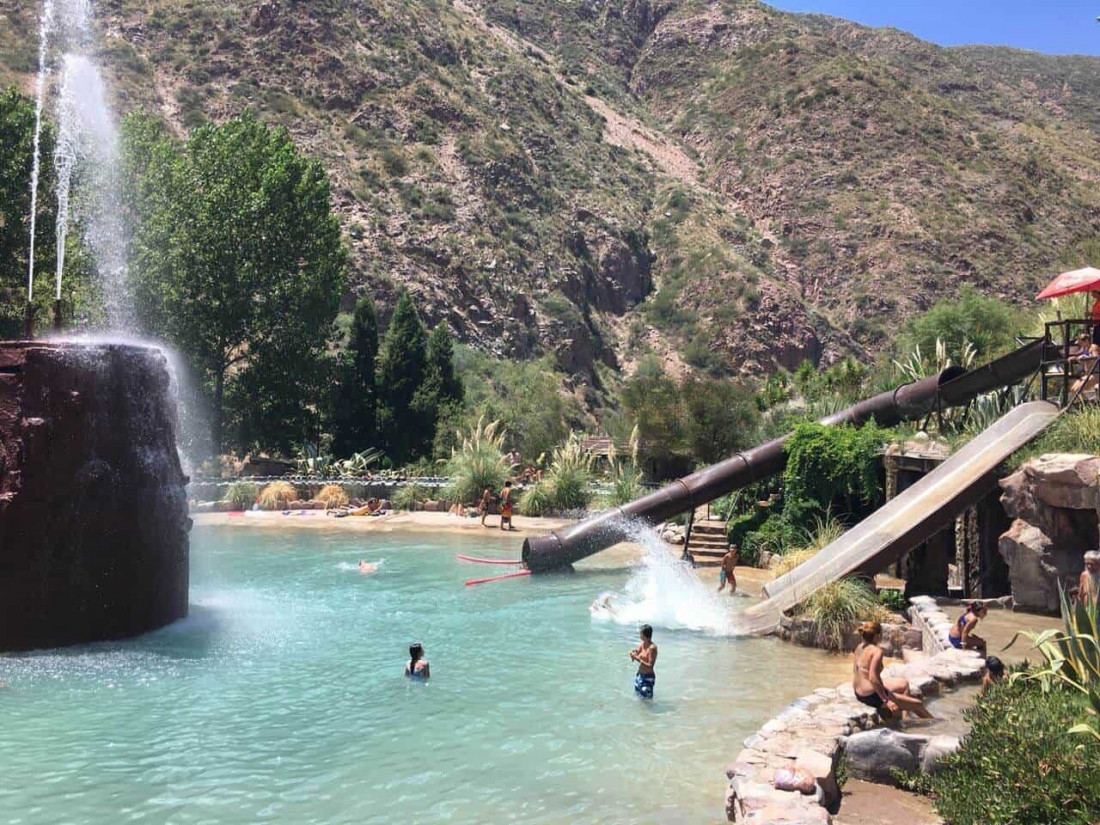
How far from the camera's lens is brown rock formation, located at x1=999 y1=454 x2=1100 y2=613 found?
41.1ft

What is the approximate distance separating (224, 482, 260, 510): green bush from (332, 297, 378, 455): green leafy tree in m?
7.47

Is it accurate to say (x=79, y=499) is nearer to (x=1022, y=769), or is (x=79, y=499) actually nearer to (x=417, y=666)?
(x=417, y=666)

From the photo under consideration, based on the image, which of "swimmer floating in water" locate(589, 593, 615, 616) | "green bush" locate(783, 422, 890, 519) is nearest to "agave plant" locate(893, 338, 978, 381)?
"green bush" locate(783, 422, 890, 519)

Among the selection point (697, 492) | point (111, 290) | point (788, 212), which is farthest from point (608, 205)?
point (697, 492)

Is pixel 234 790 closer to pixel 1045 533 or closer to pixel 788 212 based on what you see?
pixel 1045 533

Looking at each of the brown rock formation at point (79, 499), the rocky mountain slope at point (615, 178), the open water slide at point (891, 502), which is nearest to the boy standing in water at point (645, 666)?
the open water slide at point (891, 502)

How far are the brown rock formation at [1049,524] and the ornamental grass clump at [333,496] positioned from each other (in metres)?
19.9

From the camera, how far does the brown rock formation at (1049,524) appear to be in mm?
12523

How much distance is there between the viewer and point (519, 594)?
17828mm

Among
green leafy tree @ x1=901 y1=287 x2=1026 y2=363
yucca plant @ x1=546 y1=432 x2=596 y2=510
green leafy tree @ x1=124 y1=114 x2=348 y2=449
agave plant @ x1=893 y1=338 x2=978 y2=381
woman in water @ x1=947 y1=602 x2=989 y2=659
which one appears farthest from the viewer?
green leafy tree @ x1=901 y1=287 x2=1026 y2=363

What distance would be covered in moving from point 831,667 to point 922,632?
4.72 ft

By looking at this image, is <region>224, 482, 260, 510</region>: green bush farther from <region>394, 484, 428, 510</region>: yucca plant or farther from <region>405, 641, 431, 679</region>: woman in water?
<region>405, 641, 431, 679</region>: woman in water

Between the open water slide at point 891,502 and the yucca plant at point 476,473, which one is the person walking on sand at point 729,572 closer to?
the open water slide at point 891,502

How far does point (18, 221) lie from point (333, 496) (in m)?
16.3
